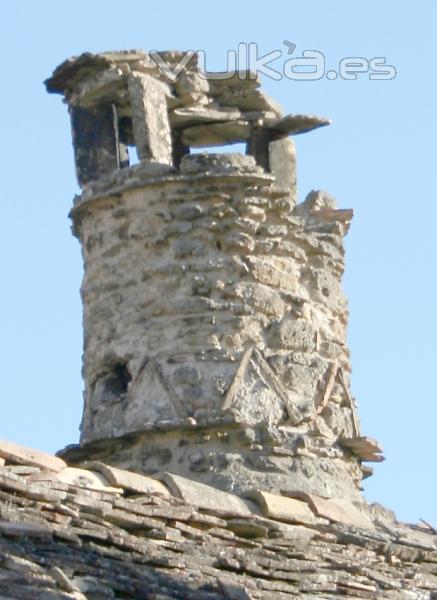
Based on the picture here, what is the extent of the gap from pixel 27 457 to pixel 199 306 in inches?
113

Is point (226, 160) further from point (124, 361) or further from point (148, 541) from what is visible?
point (148, 541)

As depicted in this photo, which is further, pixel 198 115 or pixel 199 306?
pixel 198 115

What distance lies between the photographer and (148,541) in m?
11.1

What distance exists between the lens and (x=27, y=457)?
11.4 metres

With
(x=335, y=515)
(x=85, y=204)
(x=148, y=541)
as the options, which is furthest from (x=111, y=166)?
(x=148, y=541)

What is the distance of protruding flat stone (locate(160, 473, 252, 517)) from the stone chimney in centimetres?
105

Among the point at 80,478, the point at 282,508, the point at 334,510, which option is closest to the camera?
the point at 80,478

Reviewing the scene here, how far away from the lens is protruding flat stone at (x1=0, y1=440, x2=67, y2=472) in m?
11.3

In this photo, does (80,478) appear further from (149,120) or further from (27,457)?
(149,120)

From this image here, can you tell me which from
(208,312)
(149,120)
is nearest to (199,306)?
(208,312)

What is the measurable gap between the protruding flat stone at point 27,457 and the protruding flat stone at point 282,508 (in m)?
1.48

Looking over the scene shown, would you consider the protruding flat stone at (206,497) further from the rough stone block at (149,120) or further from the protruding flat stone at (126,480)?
the rough stone block at (149,120)

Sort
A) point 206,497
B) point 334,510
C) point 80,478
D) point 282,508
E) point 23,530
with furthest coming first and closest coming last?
point 334,510 → point 282,508 → point 206,497 → point 80,478 → point 23,530

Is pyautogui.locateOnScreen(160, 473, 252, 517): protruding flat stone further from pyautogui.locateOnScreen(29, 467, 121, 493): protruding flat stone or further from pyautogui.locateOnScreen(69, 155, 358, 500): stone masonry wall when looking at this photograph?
pyautogui.locateOnScreen(69, 155, 358, 500): stone masonry wall
